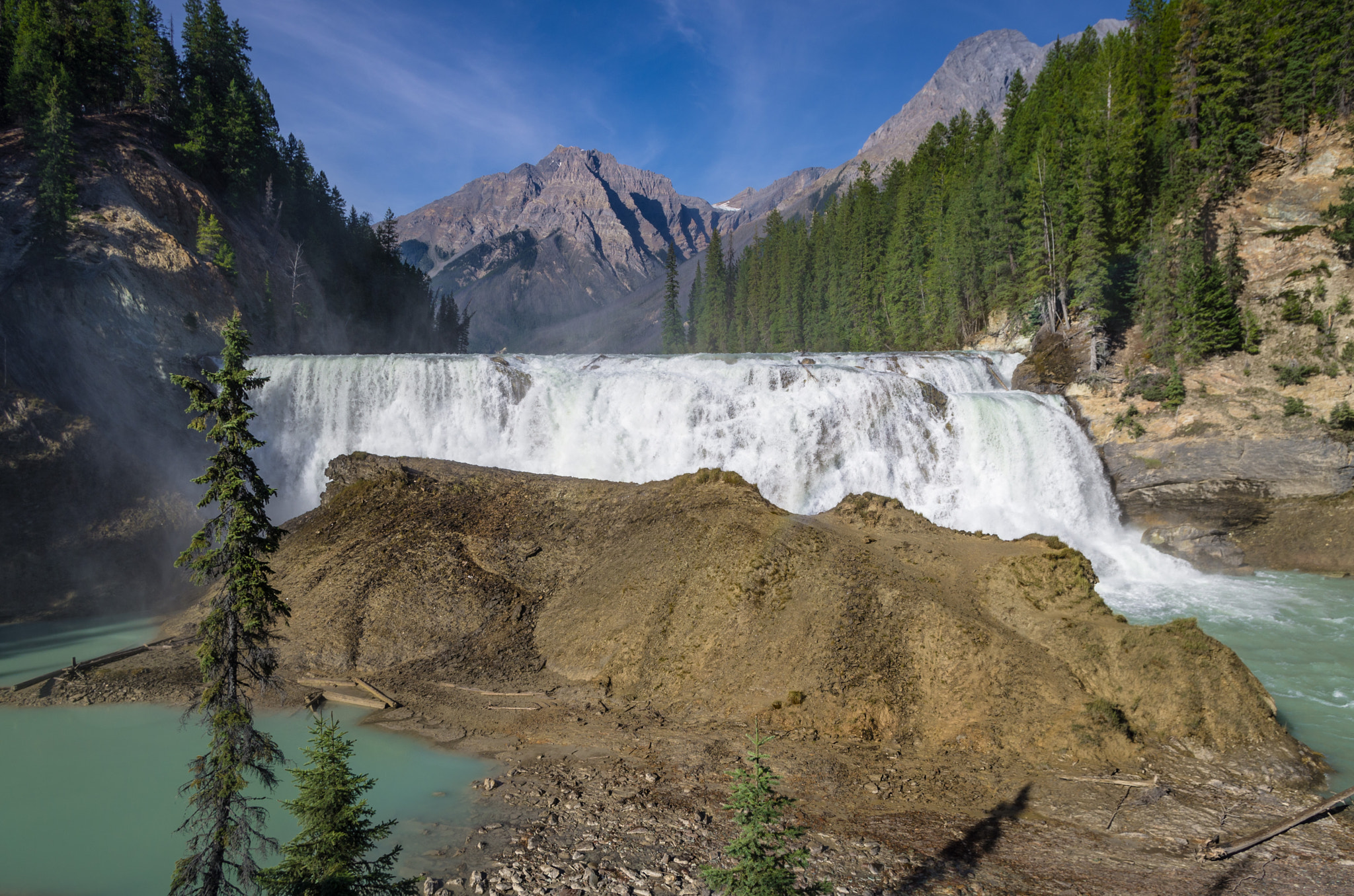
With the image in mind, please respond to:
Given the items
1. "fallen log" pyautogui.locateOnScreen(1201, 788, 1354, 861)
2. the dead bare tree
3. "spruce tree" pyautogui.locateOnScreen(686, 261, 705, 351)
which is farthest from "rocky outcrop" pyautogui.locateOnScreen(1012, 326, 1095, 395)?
"spruce tree" pyautogui.locateOnScreen(686, 261, 705, 351)

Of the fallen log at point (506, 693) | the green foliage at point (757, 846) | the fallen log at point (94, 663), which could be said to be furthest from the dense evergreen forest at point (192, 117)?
the green foliage at point (757, 846)

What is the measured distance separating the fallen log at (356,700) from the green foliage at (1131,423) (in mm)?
30436

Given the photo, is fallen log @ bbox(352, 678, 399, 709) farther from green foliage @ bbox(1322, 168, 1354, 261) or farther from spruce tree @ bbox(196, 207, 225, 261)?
green foliage @ bbox(1322, 168, 1354, 261)

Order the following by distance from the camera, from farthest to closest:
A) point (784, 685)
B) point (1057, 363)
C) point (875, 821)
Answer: point (1057, 363) → point (784, 685) → point (875, 821)

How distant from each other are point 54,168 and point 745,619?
41260 mm

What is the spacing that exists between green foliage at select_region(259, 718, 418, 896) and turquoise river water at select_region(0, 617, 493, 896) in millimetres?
2087

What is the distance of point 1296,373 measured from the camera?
2627 centimetres

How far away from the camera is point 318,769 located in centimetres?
573

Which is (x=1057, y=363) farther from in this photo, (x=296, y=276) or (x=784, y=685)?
(x=296, y=276)

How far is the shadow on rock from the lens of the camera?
6.98m

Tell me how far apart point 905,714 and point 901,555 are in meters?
3.51

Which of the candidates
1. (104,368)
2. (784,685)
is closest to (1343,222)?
(784,685)

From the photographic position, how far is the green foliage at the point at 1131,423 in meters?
27.5

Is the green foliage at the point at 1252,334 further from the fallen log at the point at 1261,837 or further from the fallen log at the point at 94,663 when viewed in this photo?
the fallen log at the point at 94,663
